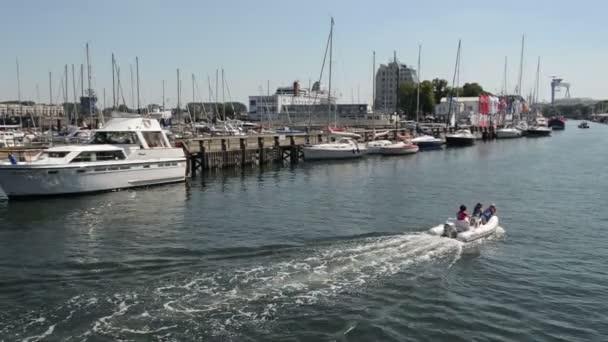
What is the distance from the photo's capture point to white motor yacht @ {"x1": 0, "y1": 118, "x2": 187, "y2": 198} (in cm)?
3197

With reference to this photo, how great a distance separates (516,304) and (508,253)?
576cm

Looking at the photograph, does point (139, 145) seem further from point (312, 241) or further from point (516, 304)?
point (516, 304)

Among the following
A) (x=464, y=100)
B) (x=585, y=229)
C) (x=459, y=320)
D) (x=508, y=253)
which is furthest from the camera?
(x=464, y=100)

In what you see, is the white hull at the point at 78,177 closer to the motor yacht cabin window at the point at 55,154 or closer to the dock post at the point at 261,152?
the motor yacht cabin window at the point at 55,154

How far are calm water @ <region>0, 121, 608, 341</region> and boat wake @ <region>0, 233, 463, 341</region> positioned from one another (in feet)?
0.20

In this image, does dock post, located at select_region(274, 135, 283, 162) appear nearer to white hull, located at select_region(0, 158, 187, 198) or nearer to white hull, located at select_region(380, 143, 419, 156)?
white hull, located at select_region(380, 143, 419, 156)

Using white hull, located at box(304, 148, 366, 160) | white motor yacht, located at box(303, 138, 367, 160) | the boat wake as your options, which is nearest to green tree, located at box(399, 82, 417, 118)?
white motor yacht, located at box(303, 138, 367, 160)

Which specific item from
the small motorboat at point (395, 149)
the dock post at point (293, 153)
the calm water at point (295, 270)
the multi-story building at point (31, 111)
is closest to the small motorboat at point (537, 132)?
the small motorboat at point (395, 149)

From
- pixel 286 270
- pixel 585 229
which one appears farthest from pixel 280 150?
pixel 286 270

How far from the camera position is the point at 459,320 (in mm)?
14102

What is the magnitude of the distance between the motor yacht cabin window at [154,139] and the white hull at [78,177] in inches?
62.9

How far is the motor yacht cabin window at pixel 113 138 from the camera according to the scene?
37.7 m

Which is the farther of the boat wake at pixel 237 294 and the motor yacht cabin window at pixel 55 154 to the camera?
the motor yacht cabin window at pixel 55 154

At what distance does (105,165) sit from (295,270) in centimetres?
2232
